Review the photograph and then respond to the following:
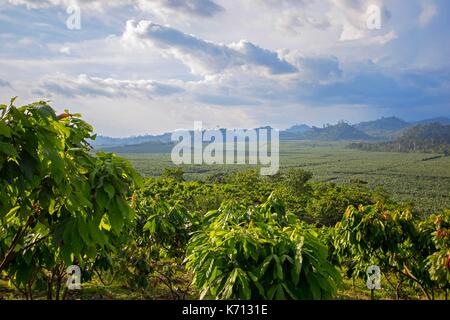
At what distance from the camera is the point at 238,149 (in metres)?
129

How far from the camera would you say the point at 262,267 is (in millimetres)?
2057

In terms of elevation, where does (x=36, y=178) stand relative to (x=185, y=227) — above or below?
above

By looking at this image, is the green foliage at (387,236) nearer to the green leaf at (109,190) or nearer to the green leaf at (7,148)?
the green leaf at (109,190)

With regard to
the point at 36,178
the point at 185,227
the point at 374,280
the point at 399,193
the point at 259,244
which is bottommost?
the point at 399,193

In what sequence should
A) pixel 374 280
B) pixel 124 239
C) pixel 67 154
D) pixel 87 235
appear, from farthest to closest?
1. pixel 374 280
2. pixel 124 239
3. pixel 67 154
4. pixel 87 235

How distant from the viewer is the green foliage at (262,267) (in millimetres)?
1979

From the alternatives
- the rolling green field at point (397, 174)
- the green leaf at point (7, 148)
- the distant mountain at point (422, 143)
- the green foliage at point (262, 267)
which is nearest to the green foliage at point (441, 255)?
the green foliage at point (262, 267)

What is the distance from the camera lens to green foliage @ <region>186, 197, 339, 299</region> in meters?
1.98

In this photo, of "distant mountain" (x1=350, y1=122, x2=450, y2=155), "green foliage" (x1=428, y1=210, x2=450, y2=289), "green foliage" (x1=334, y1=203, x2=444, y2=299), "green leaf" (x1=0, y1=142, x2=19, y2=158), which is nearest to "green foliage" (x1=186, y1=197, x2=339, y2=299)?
"green leaf" (x1=0, y1=142, x2=19, y2=158)

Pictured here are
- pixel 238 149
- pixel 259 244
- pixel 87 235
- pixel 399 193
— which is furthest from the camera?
pixel 238 149

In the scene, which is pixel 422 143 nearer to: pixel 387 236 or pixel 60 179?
pixel 387 236
